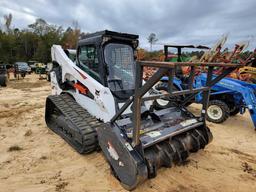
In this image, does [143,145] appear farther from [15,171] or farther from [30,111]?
[30,111]

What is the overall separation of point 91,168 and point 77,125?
0.73 m

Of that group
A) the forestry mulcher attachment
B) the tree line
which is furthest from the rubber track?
the tree line

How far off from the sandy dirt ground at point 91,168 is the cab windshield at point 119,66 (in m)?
1.30

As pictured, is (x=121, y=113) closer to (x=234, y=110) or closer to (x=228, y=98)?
(x=228, y=98)

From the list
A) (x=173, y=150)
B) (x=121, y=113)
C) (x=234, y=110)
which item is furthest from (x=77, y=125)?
(x=234, y=110)

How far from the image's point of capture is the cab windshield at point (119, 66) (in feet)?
12.6

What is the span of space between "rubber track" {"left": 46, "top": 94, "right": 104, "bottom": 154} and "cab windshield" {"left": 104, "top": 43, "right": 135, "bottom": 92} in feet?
2.38

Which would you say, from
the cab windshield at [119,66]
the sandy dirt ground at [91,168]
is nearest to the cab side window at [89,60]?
the cab windshield at [119,66]

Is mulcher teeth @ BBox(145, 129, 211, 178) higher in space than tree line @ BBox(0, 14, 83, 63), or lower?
lower

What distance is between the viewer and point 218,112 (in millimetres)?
5953

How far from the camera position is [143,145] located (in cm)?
274

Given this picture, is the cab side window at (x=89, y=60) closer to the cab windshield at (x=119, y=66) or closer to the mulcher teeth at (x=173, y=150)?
the cab windshield at (x=119, y=66)

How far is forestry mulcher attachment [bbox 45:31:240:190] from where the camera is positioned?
268cm

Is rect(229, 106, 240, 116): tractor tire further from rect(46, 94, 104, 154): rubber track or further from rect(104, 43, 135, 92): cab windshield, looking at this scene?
rect(46, 94, 104, 154): rubber track
